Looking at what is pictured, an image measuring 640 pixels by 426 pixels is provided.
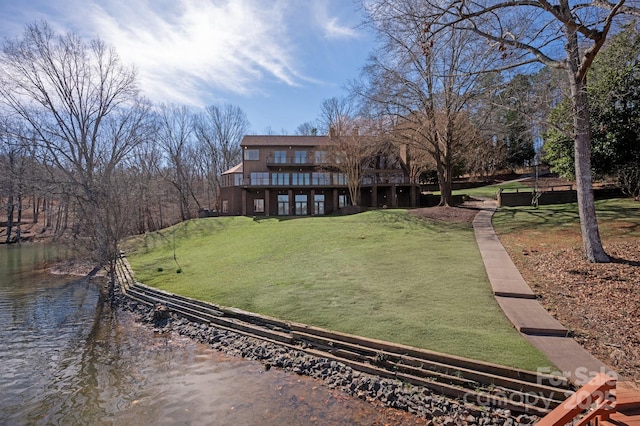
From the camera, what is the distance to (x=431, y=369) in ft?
21.4

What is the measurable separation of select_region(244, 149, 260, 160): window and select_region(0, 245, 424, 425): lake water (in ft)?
88.4

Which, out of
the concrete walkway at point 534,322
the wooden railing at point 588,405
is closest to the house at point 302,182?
the concrete walkway at point 534,322

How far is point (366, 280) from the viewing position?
11.7 metres

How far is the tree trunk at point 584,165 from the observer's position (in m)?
10.2

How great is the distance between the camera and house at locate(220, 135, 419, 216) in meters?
36.2

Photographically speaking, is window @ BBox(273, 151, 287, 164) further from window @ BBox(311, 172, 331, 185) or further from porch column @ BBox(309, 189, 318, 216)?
porch column @ BBox(309, 189, 318, 216)

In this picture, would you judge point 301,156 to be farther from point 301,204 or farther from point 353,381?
point 353,381

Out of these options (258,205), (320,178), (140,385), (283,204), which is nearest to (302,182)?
(320,178)

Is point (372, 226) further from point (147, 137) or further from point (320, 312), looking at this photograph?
point (147, 137)

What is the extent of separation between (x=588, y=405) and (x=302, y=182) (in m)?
33.6

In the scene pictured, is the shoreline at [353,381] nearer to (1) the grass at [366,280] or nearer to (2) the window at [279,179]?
(1) the grass at [366,280]

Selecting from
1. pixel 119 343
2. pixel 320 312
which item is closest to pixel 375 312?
pixel 320 312

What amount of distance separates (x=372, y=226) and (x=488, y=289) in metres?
11.3

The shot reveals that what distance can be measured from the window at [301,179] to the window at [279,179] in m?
0.72
